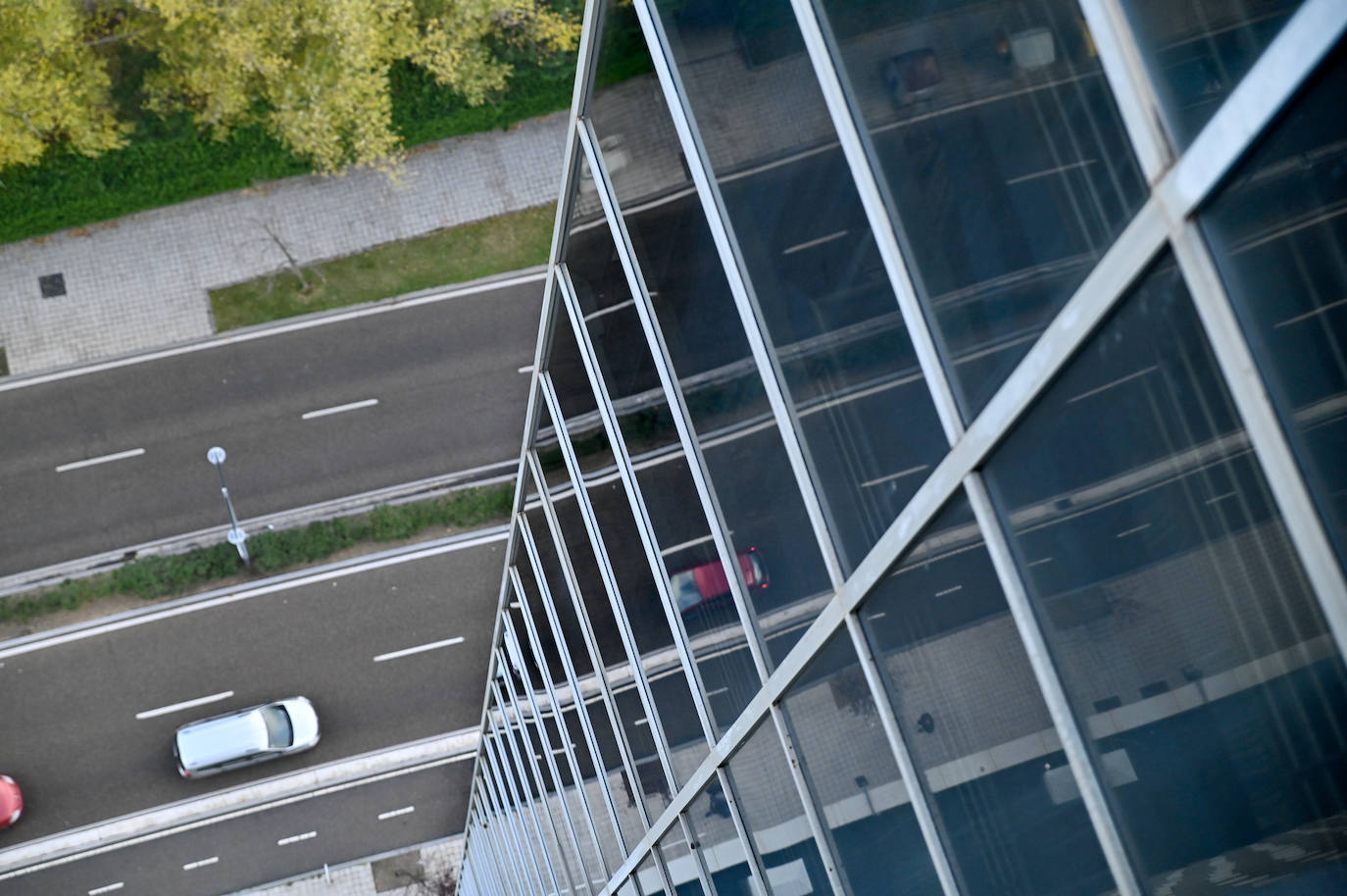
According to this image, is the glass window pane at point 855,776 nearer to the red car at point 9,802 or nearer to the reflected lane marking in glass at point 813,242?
the reflected lane marking in glass at point 813,242

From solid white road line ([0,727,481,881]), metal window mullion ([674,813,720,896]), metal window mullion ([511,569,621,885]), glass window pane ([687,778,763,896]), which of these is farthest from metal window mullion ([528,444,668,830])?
solid white road line ([0,727,481,881])

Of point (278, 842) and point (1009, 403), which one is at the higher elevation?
point (1009, 403)

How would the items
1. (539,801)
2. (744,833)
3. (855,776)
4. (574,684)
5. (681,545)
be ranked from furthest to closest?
(539,801) < (574,684) < (681,545) < (744,833) < (855,776)

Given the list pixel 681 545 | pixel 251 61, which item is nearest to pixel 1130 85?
pixel 681 545

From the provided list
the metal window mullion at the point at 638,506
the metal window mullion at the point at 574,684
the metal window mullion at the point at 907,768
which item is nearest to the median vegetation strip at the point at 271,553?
the metal window mullion at the point at 574,684

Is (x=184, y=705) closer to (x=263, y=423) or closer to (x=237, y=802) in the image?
(x=237, y=802)
